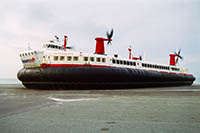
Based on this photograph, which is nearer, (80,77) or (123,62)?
(80,77)

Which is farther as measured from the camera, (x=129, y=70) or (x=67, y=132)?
(x=129, y=70)

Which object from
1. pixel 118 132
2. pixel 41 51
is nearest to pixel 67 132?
pixel 118 132

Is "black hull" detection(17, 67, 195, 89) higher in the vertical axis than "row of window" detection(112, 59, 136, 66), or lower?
lower

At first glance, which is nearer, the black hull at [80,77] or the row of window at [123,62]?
the black hull at [80,77]

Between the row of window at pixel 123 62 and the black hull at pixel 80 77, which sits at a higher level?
the row of window at pixel 123 62

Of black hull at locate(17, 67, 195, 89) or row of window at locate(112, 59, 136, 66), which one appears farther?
row of window at locate(112, 59, 136, 66)

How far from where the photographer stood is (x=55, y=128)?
2424mm

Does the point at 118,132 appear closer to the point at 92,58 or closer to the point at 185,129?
the point at 185,129

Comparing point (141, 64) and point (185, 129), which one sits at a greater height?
point (141, 64)

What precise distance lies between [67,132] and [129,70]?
14.5m

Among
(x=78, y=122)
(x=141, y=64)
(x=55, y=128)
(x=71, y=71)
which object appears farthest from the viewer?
(x=141, y=64)

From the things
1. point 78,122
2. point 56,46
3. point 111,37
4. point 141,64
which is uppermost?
point 111,37

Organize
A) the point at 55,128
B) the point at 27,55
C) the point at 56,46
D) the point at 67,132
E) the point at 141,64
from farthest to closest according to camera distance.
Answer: the point at 141,64, the point at 56,46, the point at 27,55, the point at 55,128, the point at 67,132

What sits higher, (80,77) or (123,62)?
(123,62)
